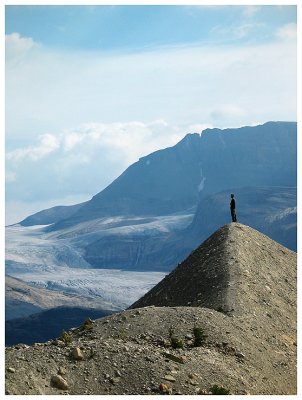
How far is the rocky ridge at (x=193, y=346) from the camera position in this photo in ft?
79.2

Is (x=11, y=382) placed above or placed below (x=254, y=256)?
below

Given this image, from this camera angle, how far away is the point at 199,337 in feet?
97.1

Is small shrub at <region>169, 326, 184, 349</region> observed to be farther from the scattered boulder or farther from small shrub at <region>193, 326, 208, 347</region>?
the scattered boulder

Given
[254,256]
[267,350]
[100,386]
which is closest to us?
[100,386]

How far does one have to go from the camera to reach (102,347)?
26250 millimetres

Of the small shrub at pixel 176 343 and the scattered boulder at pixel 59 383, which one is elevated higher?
the small shrub at pixel 176 343

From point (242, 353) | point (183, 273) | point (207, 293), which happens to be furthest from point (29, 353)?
point (183, 273)

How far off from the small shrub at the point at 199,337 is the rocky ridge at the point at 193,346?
0.04 metres

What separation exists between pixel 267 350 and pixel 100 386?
1051 cm

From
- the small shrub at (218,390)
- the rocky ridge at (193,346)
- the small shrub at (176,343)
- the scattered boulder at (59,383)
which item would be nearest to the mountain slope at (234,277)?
the rocky ridge at (193,346)

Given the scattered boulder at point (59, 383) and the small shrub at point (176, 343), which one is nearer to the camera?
the scattered boulder at point (59, 383)

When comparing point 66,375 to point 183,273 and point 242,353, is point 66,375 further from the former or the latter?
point 183,273

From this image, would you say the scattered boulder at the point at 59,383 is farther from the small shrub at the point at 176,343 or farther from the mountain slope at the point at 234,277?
the mountain slope at the point at 234,277

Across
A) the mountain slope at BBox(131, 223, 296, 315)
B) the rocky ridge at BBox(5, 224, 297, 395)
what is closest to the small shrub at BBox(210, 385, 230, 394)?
the rocky ridge at BBox(5, 224, 297, 395)
